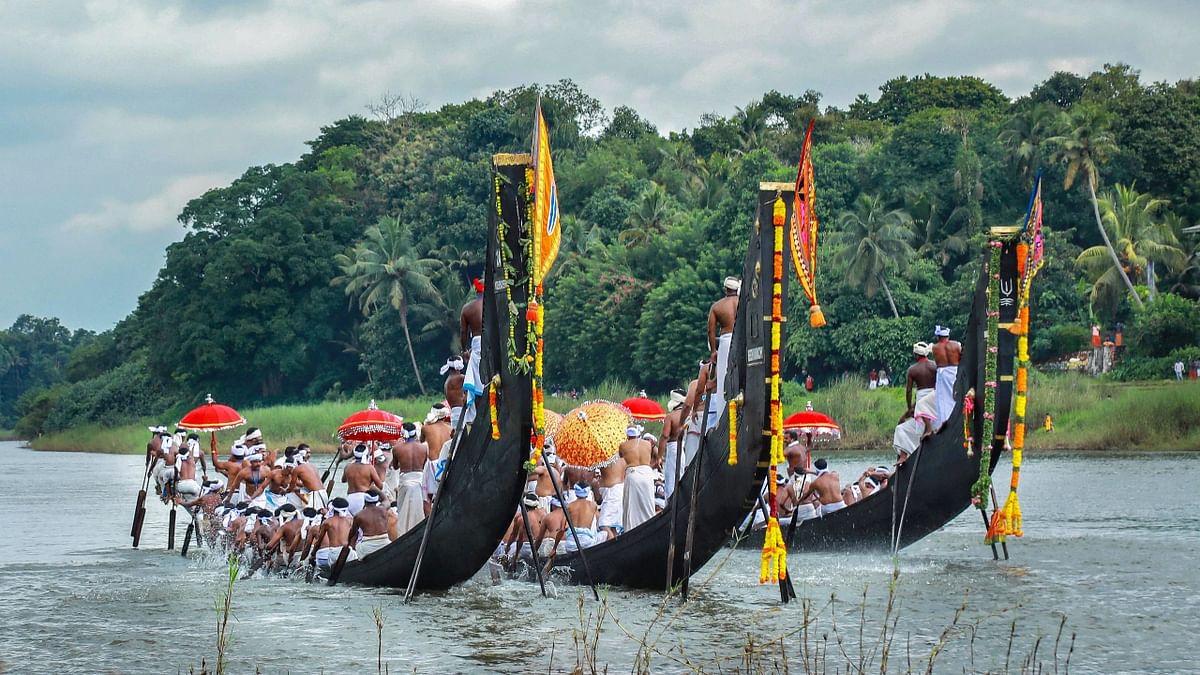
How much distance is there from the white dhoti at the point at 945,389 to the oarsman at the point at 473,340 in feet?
16.6

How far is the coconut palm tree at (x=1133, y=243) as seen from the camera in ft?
135

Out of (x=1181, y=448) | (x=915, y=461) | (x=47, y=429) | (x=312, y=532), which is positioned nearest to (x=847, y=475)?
(x=1181, y=448)

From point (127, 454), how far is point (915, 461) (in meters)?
48.1

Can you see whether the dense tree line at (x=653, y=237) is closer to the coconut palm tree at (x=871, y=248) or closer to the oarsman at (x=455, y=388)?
the coconut palm tree at (x=871, y=248)

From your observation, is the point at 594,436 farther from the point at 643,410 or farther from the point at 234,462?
the point at 234,462

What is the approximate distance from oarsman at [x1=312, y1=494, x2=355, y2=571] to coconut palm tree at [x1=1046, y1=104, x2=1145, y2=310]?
3165cm

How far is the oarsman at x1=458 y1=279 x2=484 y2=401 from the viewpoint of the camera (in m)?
12.4

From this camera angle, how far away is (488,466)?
40.0ft

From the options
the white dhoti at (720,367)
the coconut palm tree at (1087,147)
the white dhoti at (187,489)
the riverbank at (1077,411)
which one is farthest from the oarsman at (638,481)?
the coconut palm tree at (1087,147)

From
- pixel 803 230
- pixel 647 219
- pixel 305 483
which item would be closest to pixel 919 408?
pixel 803 230

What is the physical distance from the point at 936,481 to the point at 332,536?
611 centimetres

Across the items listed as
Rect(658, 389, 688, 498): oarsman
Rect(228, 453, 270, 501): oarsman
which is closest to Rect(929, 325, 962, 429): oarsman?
Rect(658, 389, 688, 498): oarsman

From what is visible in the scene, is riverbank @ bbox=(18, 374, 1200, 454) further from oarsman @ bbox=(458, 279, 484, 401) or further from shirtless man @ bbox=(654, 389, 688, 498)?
oarsman @ bbox=(458, 279, 484, 401)

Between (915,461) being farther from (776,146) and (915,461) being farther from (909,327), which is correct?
(776,146)
